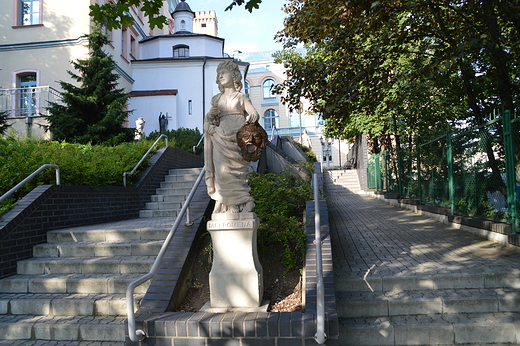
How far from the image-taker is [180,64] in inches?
1022

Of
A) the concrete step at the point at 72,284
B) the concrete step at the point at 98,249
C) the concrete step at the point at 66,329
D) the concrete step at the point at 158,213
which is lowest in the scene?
the concrete step at the point at 66,329

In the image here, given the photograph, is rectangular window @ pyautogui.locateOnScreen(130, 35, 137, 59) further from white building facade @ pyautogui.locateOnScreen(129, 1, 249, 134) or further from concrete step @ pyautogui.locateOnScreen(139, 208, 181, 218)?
concrete step @ pyautogui.locateOnScreen(139, 208, 181, 218)

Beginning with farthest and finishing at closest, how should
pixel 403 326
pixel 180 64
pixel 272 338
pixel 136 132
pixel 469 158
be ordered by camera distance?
1. pixel 180 64
2. pixel 136 132
3. pixel 469 158
4. pixel 403 326
5. pixel 272 338

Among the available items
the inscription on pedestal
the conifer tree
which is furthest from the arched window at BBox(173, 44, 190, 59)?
the inscription on pedestal

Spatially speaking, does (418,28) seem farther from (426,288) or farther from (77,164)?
(77,164)

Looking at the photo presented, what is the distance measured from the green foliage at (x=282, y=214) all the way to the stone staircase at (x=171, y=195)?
199 centimetres

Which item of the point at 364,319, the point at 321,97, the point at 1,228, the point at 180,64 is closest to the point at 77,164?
the point at 1,228

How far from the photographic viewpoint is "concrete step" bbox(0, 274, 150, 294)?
5.42 m

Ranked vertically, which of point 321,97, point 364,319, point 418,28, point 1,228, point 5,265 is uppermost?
point 418,28

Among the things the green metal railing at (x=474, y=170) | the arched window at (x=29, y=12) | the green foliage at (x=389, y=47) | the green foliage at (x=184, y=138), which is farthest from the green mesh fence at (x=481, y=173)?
the arched window at (x=29, y=12)

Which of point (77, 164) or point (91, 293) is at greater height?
point (77, 164)

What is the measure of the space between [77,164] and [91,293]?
3.40 meters

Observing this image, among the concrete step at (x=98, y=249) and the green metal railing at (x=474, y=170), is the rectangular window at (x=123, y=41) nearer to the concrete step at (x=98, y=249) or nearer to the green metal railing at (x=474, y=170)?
the green metal railing at (x=474, y=170)

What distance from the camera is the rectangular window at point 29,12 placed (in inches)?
830
